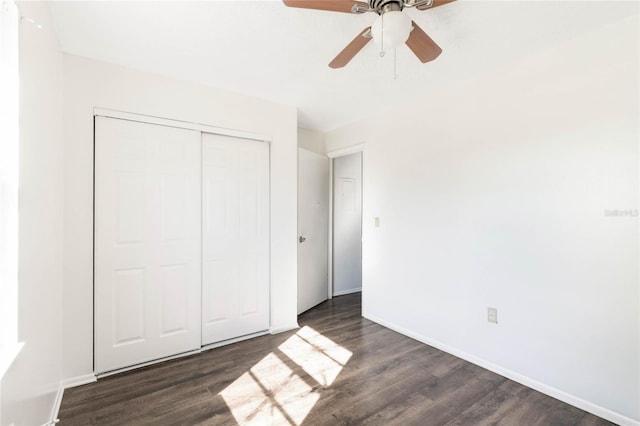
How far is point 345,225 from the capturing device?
4.48 m

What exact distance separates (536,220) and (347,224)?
2.66 m

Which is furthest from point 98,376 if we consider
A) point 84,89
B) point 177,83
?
point 177,83

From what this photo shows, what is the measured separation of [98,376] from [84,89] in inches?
84.8

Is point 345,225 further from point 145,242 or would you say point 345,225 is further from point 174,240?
point 145,242

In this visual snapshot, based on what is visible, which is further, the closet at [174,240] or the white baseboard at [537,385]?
the closet at [174,240]

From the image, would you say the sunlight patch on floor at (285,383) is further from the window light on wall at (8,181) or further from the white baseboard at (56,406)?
the window light on wall at (8,181)

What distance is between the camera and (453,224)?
262 centimetres

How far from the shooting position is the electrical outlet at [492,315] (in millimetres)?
2321

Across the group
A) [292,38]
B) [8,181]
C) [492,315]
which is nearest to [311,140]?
[292,38]

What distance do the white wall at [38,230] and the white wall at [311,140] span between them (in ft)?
8.19

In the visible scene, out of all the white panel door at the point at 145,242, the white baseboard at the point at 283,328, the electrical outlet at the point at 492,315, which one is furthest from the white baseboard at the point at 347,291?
the electrical outlet at the point at 492,315

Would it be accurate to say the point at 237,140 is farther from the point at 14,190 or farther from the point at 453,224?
the point at 453,224

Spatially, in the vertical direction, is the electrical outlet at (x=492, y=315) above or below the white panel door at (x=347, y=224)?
below

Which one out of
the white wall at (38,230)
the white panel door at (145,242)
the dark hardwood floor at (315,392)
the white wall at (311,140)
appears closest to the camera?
the white wall at (38,230)
